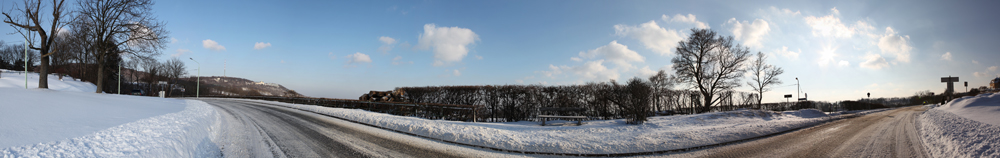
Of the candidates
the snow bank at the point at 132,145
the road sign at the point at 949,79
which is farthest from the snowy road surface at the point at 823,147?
the road sign at the point at 949,79

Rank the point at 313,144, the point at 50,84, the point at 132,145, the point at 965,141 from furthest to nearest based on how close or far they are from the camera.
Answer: the point at 50,84
the point at 965,141
the point at 313,144
the point at 132,145

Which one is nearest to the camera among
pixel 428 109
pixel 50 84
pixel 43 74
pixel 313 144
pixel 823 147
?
pixel 313 144

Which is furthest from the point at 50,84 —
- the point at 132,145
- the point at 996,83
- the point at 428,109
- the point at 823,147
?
the point at 996,83

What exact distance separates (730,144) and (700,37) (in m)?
19.9

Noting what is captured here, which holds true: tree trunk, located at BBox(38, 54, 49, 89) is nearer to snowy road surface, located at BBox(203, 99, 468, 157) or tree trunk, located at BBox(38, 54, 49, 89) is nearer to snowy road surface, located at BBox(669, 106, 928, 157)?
snowy road surface, located at BBox(203, 99, 468, 157)

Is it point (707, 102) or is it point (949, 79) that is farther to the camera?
point (949, 79)

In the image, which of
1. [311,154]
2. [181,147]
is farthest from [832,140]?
[181,147]

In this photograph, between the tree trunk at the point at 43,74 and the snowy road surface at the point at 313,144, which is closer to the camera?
the snowy road surface at the point at 313,144

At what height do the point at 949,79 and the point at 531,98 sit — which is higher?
the point at 949,79

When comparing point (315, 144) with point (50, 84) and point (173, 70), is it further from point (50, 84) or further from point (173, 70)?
point (173, 70)

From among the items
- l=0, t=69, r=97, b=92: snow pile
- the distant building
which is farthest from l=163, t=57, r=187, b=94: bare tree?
the distant building

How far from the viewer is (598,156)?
5711 millimetres

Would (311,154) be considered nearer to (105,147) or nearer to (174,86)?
(105,147)

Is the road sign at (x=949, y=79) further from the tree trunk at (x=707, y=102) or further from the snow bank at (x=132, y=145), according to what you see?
the snow bank at (x=132, y=145)
